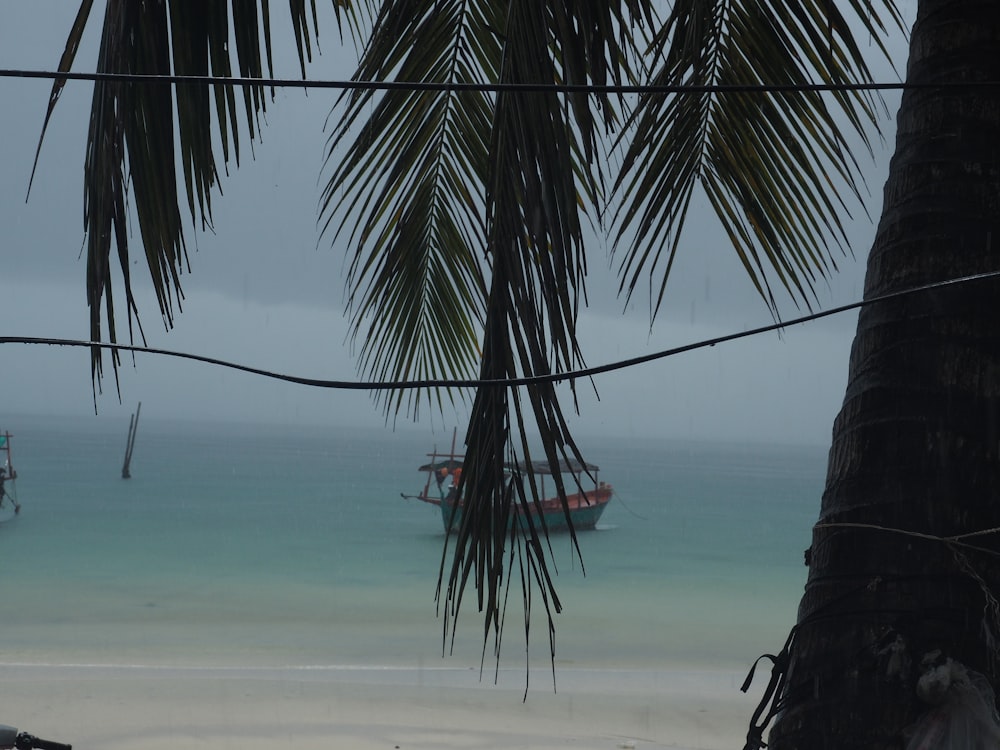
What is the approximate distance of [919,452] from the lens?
1754 mm

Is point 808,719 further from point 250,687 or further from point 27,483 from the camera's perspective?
point 27,483

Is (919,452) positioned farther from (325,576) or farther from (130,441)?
(130,441)

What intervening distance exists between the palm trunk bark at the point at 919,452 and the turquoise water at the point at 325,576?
8.99 meters

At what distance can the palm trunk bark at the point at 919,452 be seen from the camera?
1726 mm

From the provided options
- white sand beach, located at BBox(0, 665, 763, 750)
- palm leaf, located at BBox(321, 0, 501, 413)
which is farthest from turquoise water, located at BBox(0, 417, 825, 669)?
palm leaf, located at BBox(321, 0, 501, 413)

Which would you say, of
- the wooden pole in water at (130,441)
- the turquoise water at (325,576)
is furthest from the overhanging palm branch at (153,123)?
the wooden pole in water at (130,441)

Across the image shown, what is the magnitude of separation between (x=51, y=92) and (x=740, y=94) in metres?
1.70

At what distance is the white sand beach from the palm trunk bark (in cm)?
734

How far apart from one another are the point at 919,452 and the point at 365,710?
29.8ft

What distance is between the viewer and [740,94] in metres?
2.62

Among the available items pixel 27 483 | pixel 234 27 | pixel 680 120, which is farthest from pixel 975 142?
pixel 27 483

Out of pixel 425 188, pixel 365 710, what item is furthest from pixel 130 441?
pixel 425 188

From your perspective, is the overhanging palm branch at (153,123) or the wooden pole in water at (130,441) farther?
the wooden pole in water at (130,441)

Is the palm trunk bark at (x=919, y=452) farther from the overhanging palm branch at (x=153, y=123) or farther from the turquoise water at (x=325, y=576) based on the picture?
the turquoise water at (x=325, y=576)
